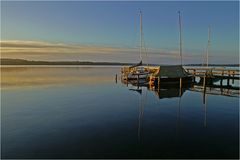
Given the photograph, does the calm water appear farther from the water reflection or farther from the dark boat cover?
the water reflection

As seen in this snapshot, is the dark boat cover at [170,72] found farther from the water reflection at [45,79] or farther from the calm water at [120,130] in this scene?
the calm water at [120,130]

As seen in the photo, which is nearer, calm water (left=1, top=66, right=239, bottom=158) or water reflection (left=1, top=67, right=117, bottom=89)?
calm water (left=1, top=66, right=239, bottom=158)

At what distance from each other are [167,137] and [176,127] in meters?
2.33

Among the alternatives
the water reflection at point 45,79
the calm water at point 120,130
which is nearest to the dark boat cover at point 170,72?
the water reflection at point 45,79

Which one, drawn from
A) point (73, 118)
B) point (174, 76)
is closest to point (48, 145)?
point (73, 118)

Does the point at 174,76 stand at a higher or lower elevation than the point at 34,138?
higher

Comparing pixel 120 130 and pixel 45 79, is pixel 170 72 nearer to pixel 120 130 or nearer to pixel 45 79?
pixel 120 130

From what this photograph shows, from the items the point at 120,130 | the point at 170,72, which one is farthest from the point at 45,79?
the point at 120,130

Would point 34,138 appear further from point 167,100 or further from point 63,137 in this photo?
point 167,100

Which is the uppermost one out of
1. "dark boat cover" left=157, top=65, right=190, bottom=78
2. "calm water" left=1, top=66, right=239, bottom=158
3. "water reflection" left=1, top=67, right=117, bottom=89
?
"dark boat cover" left=157, top=65, right=190, bottom=78

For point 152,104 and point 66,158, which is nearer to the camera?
point 66,158

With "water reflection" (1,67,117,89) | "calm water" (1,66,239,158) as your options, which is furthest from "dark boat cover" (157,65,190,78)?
"calm water" (1,66,239,158)

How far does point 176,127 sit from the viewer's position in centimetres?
1590

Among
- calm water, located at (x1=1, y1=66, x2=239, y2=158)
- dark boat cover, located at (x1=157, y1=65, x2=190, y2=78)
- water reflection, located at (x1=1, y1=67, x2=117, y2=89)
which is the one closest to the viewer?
calm water, located at (x1=1, y1=66, x2=239, y2=158)
